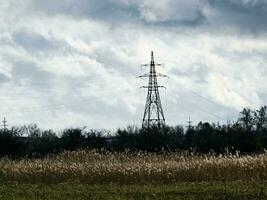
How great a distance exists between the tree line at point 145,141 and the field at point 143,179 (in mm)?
13403

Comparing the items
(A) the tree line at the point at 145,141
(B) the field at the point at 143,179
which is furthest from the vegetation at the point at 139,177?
(A) the tree line at the point at 145,141

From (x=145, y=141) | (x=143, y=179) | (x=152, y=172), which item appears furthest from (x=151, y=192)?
(x=145, y=141)

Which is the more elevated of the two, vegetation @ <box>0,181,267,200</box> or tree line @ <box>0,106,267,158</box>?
→ tree line @ <box>0,106,267,158</box>

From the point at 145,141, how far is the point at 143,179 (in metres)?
21.8

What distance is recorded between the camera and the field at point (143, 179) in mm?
18641

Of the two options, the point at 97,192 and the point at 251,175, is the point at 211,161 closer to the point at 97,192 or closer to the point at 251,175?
the point at 251,175

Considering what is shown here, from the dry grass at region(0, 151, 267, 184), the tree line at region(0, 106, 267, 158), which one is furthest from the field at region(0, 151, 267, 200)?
the tree line at region(0, 106, 267, 158)

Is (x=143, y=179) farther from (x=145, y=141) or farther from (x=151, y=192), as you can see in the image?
(x=145, y=141)

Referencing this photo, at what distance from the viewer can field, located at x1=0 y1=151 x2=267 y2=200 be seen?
61.2 ft

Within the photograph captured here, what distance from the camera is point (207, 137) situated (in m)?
46.4

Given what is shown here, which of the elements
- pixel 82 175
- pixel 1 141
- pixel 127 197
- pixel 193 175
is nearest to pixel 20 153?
pixel 1 141

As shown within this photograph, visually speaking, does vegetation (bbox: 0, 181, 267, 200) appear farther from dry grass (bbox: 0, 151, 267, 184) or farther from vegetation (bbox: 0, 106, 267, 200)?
dry grass (bbox: 0, 151, 267, 184)

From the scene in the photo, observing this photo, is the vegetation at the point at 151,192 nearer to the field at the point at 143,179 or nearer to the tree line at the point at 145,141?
the field at the point at 143,179

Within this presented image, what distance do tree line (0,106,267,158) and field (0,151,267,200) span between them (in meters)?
13.4
